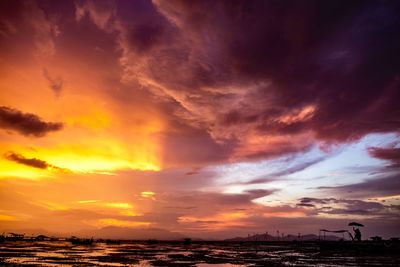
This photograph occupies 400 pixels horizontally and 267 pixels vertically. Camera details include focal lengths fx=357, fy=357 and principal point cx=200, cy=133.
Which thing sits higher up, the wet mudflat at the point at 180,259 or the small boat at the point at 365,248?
the small boat at the point at 365,248

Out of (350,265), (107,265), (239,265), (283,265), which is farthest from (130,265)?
(350,265)

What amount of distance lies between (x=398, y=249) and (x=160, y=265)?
128 ft

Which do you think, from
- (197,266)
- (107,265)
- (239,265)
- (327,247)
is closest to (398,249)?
(327,247)

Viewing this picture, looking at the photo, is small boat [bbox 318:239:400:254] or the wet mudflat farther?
small boat [bbox 318:239:400:254]

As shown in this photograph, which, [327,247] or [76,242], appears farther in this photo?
[76,242]

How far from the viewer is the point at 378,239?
285 feet

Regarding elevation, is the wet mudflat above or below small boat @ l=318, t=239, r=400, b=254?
below

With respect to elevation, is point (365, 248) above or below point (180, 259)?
above

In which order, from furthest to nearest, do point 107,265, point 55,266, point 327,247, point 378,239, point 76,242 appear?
point 76,242
point 378,239
point 327,247
point 107,265
point 55,266

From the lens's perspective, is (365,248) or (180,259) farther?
(365,248)

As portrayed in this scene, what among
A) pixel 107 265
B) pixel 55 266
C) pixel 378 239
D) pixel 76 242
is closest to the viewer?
pixel 55 266

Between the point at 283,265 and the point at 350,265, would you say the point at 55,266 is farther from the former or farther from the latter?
the point at 350,265

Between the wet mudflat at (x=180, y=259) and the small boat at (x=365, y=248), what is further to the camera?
the small boat at (x=365, y=248)

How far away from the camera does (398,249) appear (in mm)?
55938
